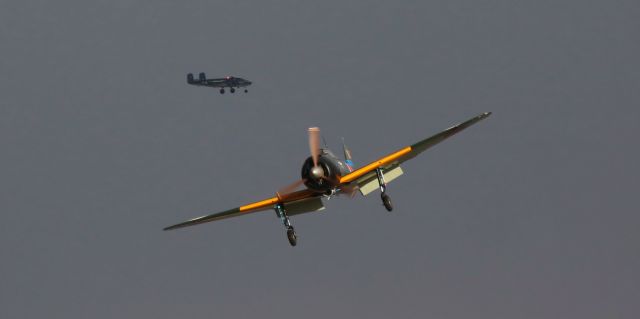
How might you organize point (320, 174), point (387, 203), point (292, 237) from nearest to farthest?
point (320, 174) < point (292, 237) < point (387, 203)

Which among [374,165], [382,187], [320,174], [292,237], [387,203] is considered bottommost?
[292,237]

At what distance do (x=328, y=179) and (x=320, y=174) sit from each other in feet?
1.95

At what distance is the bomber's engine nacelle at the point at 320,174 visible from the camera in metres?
55.7

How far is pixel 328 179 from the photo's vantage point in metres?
56.1

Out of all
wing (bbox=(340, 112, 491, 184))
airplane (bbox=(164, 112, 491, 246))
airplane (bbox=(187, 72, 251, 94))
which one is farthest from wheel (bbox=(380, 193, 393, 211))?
airplane (bbox=(187, 72, 251, 94))

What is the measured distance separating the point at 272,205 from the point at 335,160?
465 centimetres

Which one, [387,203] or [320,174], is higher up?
[320,174]

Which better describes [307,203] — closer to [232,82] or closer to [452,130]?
[452,130]

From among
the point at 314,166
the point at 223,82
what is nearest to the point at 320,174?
the point at 314,166

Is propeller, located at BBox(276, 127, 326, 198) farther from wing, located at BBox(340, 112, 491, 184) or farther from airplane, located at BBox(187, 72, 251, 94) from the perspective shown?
airplane, located at BBox(187, 72, 251, 94)

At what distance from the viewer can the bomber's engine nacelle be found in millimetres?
55719

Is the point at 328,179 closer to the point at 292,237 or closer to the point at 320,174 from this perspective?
the point at 320,174

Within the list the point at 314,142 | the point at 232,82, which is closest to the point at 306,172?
the point at 314,142

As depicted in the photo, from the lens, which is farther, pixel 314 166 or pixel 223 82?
pixel 223 82
